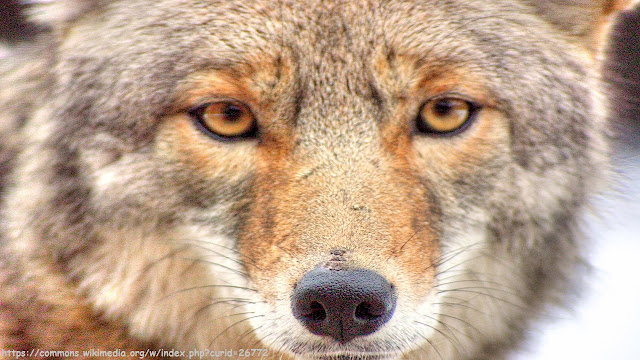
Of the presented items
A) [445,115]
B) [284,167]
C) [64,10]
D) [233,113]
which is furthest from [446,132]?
[64,10]

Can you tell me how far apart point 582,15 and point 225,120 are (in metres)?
1.47

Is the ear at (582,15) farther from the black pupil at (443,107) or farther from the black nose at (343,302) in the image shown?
the black nose at (343,302)

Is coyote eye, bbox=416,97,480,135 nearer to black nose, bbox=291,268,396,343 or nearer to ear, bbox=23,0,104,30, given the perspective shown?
black nose, bbox=291,268,396,343

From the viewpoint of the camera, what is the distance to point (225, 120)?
2395 mm

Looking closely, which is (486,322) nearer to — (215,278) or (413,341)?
(413,341)

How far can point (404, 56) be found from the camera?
2.35m

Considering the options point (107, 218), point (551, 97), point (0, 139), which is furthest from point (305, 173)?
point (0, 139)

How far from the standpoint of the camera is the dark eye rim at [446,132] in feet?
7.95

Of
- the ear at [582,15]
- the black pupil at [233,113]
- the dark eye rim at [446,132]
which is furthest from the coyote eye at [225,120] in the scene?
the ear at [582,15]

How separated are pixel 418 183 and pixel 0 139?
175 cm

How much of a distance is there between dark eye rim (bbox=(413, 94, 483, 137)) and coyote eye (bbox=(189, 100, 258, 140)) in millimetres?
577

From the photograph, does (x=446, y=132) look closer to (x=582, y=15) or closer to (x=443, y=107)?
(x=443, y=107)

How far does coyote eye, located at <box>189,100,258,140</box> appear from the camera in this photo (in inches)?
93.7

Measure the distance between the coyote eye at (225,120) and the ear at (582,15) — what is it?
1.19 meters
